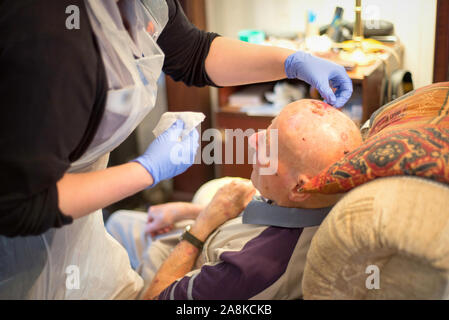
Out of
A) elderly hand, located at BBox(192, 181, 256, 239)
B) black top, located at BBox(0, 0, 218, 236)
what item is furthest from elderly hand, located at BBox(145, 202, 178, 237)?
black top, located at BBox(0, 0, 218, 236)

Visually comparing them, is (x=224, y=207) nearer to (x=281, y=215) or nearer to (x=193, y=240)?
(x=193, y=240)

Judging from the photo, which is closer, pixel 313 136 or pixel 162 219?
pixel 313 136

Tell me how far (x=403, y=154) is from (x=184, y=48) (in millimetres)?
828

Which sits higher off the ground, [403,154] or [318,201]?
[403,154]

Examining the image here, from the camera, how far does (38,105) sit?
0.88 meters

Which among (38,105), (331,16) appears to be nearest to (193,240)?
(38,105)

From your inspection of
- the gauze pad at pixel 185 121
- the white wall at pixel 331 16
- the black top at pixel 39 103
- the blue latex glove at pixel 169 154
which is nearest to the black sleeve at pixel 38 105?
the black top at pixel 39 103

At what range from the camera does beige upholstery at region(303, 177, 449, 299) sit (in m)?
0.83

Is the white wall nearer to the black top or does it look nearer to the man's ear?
the man's ear

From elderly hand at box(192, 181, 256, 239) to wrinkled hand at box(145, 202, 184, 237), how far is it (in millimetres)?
293

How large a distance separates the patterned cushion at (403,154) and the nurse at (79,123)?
268 millimetres

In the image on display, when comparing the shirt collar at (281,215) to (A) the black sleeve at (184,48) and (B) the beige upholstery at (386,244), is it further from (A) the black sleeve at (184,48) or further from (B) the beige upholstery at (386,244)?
(A) the black sleeve at (184,48)

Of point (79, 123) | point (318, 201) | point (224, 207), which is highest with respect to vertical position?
point (79, 123)
